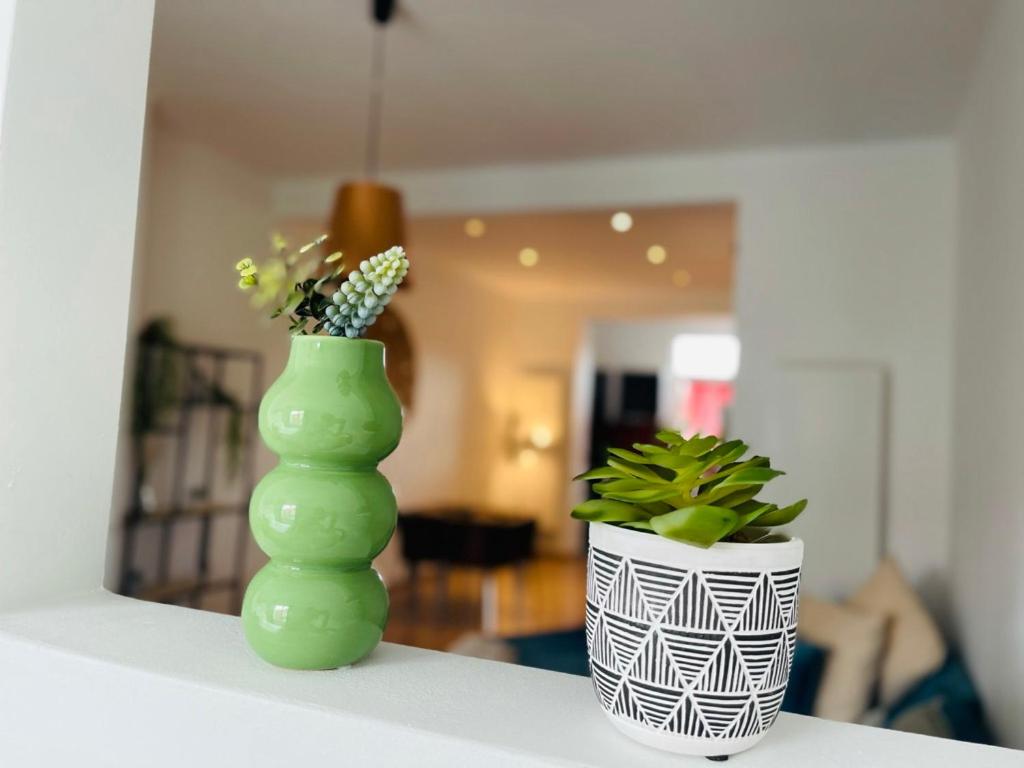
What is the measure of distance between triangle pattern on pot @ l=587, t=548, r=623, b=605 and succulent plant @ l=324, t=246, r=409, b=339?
0.96 ft

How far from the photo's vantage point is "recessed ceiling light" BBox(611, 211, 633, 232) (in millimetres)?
4720

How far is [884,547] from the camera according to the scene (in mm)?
3799

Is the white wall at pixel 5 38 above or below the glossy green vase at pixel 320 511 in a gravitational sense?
above

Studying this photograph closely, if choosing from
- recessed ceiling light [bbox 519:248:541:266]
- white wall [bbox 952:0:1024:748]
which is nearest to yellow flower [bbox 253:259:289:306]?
white wall [bbox 952:0:1024:748]

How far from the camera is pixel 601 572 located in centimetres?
68

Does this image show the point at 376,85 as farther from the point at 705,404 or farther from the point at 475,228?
the point at 705,404

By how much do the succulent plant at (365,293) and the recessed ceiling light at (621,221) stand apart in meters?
3.92

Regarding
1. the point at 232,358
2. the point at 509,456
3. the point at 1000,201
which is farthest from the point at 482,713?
the point at 509,456

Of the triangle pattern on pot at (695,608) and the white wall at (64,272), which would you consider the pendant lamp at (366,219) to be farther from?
the triangle pattern on pot at (695,608)

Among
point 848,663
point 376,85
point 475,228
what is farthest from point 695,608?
point 475,228

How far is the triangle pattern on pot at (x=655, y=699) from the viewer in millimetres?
632

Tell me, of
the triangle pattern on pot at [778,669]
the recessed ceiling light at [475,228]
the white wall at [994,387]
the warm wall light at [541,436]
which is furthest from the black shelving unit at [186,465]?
the warm wall light at [541,436]

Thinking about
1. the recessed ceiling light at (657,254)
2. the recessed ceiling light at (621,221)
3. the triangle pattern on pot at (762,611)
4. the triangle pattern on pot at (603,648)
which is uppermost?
the recessed ceiling light at (657,254)

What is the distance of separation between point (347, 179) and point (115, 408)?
4170 mm
